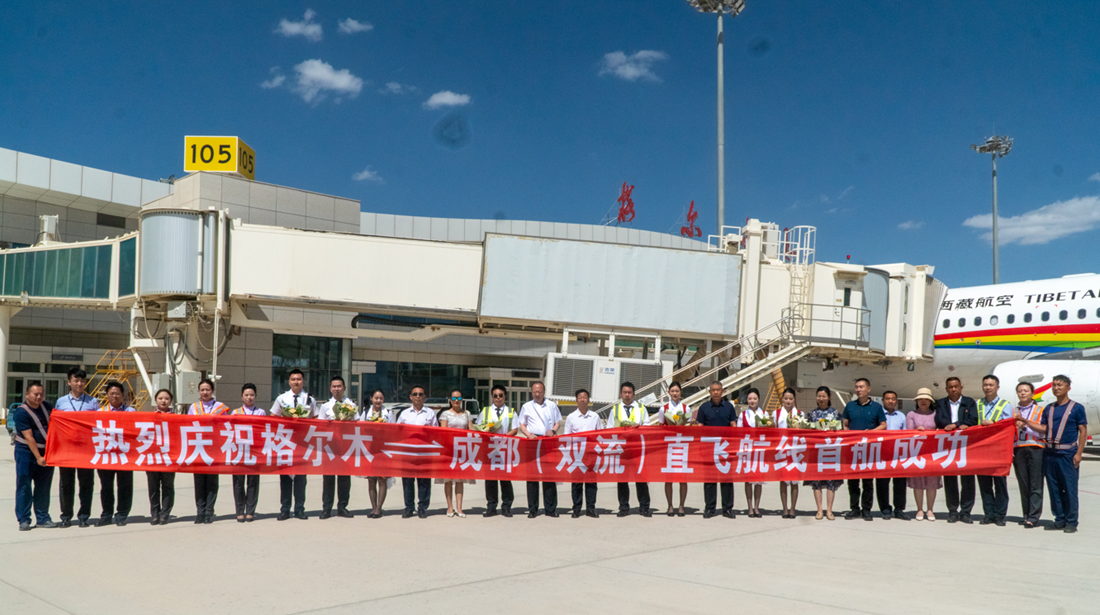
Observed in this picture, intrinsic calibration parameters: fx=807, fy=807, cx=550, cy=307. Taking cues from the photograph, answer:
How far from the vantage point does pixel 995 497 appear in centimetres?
1078

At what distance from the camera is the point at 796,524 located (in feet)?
34.2

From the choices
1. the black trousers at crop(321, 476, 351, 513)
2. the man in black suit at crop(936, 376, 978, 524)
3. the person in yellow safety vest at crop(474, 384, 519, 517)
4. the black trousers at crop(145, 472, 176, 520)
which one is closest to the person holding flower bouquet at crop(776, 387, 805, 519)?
the man in black suit at crop(936, 376, 978, 524)

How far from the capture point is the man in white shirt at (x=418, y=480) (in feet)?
35.3

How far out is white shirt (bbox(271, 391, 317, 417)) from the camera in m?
10.8

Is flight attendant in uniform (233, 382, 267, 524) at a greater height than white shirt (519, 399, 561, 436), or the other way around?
white shirt (519, 399, 561, 436)

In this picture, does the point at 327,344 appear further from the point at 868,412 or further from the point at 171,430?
the point at 868,412

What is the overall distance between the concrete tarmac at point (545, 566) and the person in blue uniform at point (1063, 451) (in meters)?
0.35

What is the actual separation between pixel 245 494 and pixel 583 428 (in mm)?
4608

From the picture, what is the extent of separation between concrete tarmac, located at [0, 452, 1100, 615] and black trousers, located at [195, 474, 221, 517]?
0.29m

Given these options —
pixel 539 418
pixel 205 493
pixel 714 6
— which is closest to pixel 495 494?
pixel 539 418

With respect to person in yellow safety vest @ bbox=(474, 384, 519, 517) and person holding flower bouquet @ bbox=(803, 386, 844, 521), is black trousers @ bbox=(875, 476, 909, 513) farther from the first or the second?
person in yellow safety vest @ bbox=(474, 384, 519, 517)

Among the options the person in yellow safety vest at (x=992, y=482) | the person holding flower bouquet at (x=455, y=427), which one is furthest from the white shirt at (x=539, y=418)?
the person in yellow safety vest at (x=992, y=482)

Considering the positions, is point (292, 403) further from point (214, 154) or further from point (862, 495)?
point (214, 154)

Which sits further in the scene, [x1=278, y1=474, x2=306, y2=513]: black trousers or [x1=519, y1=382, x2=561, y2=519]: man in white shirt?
[x1=519, y1=382, x2=561, y2=519]: man in white shirt
